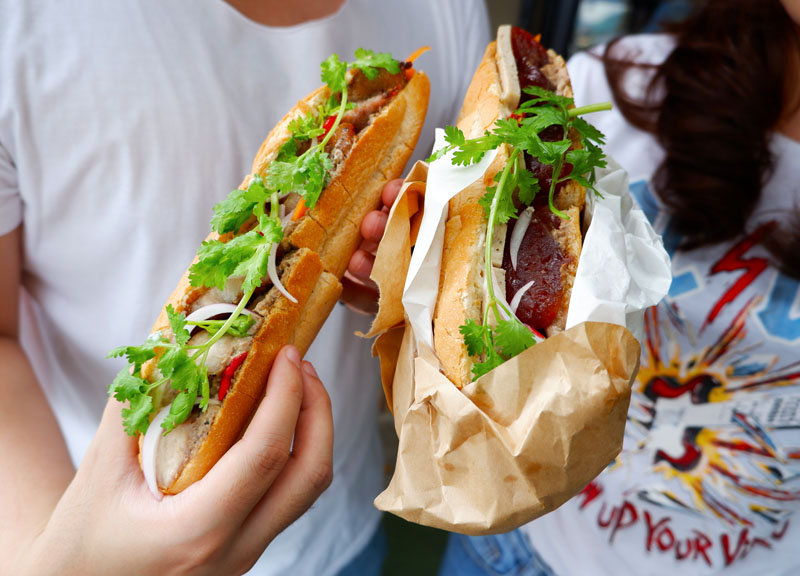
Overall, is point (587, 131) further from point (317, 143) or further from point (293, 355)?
point (293, 355)

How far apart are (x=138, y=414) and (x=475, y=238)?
2.77 feet

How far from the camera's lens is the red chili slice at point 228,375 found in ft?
4.16

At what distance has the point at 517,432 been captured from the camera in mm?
1093

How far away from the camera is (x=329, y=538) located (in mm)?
1951

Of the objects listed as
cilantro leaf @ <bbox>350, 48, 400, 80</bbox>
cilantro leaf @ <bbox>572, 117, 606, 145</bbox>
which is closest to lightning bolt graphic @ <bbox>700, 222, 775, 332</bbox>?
cilantro leaf @ <bbox>572, 117, 606, 145</bbox>

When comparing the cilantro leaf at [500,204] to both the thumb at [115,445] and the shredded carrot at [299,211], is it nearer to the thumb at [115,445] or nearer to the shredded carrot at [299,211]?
the shredded carrot at [299,211]

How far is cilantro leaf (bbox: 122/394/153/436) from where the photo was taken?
44.8 inches

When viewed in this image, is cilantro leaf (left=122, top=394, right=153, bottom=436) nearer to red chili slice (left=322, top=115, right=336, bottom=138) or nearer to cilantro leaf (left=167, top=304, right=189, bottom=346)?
cilantro leaf (left=167, top=304, right=189, bottom=346)

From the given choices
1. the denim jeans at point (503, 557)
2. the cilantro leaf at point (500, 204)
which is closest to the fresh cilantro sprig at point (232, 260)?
the cilantro leaf at point (500, 204)

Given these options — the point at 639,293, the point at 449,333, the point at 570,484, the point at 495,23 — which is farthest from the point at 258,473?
the point at 495,23

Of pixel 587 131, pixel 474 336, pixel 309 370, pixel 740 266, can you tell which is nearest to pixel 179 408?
pixel 309 370

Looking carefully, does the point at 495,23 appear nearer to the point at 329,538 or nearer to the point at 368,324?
the point at 368,324

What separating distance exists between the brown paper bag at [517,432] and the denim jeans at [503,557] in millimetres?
1046

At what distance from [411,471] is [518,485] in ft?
0.76
